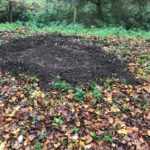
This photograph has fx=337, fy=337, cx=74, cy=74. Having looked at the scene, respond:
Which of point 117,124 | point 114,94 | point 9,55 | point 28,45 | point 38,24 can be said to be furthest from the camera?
point 38,24

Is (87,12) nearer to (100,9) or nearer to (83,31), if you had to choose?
(100,9)

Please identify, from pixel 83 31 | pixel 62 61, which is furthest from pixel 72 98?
pixel 83 31

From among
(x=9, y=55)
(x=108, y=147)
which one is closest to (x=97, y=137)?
(x=108, y=147)

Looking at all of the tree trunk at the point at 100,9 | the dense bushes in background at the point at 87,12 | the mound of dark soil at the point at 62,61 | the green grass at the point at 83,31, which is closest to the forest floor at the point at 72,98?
the mound of dark soil at the point at 62,61

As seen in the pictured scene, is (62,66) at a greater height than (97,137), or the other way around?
(62,66)

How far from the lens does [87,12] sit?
15320 millimetres

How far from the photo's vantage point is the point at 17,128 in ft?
16.7

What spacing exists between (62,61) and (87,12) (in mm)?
8790

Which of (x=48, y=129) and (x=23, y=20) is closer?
(x=48, y=129)

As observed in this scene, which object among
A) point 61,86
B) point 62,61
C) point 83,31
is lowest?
point 83,31

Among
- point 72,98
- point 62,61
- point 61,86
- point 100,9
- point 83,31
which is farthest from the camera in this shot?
point 100,9

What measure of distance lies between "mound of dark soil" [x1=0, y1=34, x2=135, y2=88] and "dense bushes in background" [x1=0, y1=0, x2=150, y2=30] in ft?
23.0

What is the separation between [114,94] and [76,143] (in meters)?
1.55

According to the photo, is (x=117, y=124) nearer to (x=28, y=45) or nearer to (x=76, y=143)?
(x=76, y=143)
